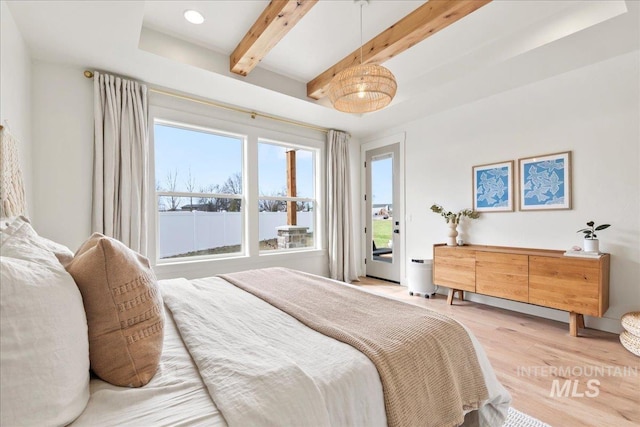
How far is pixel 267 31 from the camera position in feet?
7.54

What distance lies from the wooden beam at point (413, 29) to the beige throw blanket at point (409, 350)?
2158 mm

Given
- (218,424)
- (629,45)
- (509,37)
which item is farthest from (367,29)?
(218,424)

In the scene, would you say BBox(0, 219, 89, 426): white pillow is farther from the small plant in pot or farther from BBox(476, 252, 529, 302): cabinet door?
the small plant in pot

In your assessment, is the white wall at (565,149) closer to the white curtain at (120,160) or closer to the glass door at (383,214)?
the glass door at (383,214)

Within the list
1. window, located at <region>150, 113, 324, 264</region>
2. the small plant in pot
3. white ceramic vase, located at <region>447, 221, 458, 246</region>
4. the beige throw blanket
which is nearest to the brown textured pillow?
the beige throw blanket

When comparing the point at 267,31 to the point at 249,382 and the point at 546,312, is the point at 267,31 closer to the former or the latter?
the point at 249,382

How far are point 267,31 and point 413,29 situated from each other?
1.21 metres

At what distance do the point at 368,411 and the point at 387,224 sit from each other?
3917 millimetres

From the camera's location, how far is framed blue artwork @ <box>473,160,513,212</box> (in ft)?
10.5

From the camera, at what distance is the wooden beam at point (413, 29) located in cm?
207

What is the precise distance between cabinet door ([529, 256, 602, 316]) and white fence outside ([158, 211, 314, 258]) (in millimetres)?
3177

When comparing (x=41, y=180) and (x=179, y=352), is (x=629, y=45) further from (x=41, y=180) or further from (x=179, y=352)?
(x=41, y=180)

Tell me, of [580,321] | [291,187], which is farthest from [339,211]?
[580,321]

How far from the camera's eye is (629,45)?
7.81ft
